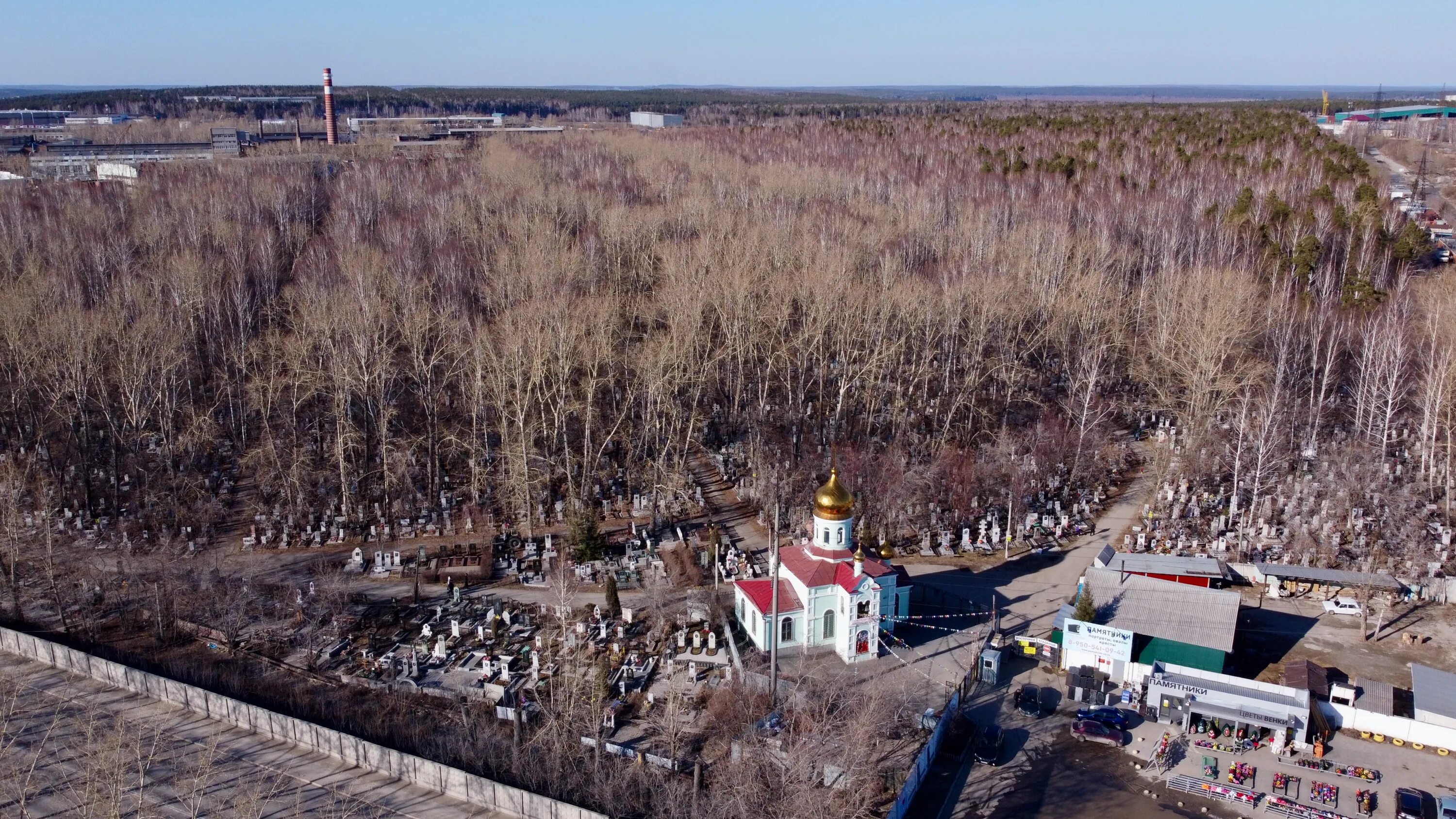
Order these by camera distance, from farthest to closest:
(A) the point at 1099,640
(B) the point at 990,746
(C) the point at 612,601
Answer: (C) the point at 612,601 → (A) the point at 1099,640 → (B) the point at 990,746

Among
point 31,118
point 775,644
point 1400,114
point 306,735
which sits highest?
point 1400,114

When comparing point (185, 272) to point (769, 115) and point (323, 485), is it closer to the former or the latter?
point (323, 485)

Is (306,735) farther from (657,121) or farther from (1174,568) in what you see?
(657,121)

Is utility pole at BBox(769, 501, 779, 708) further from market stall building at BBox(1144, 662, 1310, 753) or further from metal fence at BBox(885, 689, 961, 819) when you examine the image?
market stall building at BBox(1144, 662, 1310, 753)

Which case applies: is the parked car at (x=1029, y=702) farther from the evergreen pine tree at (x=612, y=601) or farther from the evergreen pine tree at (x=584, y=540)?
the evergreen pine tree at (x=584, y=540)

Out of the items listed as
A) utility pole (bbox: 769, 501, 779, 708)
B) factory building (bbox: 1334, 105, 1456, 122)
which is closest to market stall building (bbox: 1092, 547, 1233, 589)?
utility pole (bbox: 769, 501, 779, 708)

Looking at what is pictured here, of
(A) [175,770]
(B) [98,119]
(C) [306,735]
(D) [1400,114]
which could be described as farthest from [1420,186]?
(B) [98,119]

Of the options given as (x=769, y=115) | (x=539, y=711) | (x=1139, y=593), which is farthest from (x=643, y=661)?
(x=769, y=115)

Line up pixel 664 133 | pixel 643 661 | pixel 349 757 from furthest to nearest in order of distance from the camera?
1. pixel 664 133
2. pixel 643 661
3. pixel 349 757
